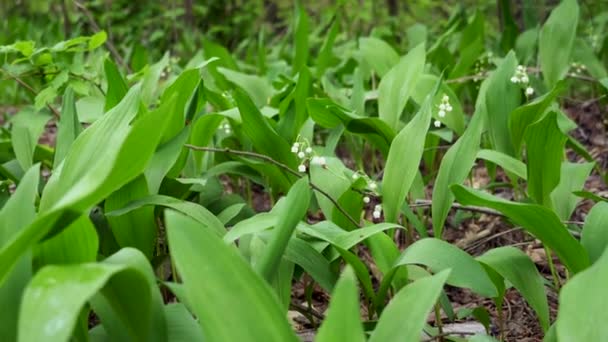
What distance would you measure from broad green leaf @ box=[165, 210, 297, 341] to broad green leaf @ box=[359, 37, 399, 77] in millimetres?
2386

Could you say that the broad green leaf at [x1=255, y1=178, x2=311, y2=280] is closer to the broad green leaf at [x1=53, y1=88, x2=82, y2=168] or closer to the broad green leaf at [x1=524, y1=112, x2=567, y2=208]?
the broad green leaf at [x1=524, y1=112, x2=567, y2=208]

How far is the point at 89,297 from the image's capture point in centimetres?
102

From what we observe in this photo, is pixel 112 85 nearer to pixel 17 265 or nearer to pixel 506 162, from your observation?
pixel 17 265

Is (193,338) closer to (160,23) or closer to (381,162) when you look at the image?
(381,162)

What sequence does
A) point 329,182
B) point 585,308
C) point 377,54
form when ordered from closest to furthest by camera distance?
point 585,308 < point 329,182 < point 377,54

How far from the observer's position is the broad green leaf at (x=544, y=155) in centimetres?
176

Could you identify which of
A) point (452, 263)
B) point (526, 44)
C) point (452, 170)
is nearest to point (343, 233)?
point (452, 263)

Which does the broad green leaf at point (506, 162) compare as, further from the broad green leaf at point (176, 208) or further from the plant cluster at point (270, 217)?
the broad green leaf at point (176, 208)

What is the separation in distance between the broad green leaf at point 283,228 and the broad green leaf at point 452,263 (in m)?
0.29

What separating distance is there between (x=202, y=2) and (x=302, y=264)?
282 inches

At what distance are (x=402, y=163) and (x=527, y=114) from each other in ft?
1.70

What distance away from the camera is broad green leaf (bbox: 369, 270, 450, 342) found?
1.12 metres

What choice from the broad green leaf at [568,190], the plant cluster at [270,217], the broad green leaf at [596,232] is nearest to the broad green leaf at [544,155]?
the plant cluster at [270,217]

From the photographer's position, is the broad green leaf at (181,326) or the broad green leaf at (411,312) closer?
the broad green leaf at (411,312)
